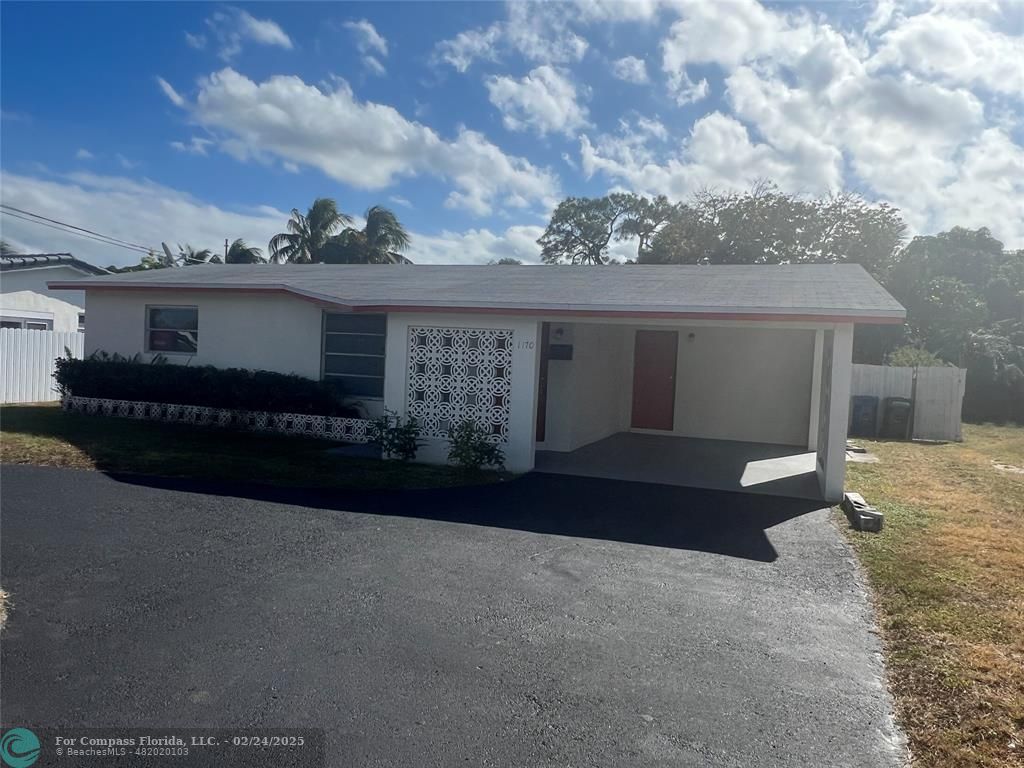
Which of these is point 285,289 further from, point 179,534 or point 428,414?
point 179,534

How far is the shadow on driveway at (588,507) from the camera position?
7430 millimetres

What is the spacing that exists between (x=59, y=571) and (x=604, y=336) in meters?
10.4

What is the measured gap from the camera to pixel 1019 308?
28.8 meters

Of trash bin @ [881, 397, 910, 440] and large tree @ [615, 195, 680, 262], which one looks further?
large tree @ [615, 195, 680, 262]

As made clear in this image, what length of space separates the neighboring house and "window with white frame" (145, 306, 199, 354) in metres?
6.93

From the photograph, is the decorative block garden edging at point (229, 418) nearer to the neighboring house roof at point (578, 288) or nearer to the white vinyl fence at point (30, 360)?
the neighboring house roof at point (578, 288)

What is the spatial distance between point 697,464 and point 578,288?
10.7 ft

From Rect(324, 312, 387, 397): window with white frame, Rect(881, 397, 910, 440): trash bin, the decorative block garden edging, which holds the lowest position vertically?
the decorative block garden edging

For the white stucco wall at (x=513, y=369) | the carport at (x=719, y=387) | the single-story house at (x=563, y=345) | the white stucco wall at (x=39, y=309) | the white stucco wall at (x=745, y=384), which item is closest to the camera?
the carport at (x=719, y=387)

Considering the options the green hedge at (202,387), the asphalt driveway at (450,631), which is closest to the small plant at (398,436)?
the green hedge at (202,387)

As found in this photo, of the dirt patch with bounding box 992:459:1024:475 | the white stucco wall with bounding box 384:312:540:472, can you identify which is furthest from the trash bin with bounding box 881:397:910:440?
the white stucco wall with bounding box 384:312:540:472

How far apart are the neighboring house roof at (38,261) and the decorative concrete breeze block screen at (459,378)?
→ 15.8 metres

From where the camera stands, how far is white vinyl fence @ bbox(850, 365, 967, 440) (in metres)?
16.5

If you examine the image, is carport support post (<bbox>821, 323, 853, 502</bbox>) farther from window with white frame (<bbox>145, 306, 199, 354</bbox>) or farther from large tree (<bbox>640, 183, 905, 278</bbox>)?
large tree (<bbox>640, 183, 905, 278</bbox>)
